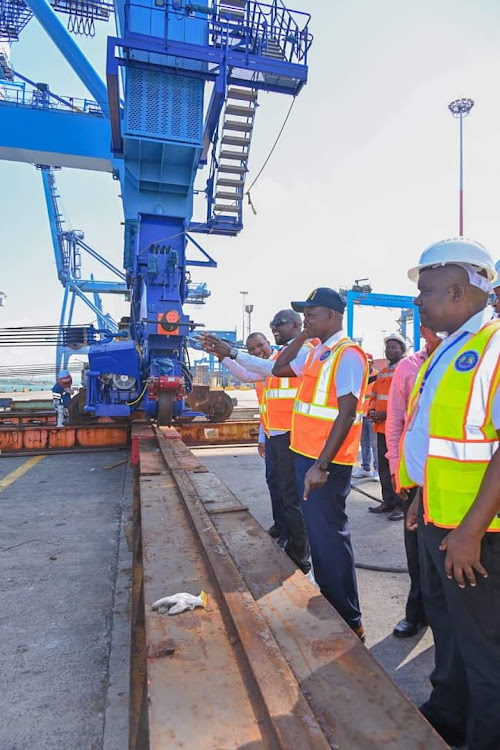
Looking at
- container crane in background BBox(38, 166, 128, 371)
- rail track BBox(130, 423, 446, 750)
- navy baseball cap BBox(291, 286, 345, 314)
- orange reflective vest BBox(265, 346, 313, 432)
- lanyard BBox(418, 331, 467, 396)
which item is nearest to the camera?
rail track BBox(130, 423, 446, 750)

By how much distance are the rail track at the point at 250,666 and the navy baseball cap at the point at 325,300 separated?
1432 mm

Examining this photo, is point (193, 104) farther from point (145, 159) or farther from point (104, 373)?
point (104, 373)

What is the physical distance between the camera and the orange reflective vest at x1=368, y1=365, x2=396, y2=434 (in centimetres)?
555

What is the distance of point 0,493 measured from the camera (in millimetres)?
5957

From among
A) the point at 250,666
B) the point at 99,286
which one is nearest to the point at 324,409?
the point at 250,666

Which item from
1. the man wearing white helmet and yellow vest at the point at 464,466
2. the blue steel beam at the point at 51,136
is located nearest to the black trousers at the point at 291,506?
the man wearing white helmet and yellow vest at the point at 464,466

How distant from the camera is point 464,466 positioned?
156cm

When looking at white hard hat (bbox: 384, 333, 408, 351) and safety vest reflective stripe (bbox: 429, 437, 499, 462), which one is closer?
safety vest reflective stripe (bbox: 429, 437, 499, 462)

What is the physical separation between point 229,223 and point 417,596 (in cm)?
822

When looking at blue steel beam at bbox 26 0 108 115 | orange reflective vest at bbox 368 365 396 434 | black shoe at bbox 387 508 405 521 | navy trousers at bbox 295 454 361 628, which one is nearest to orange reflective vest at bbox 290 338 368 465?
navy trousers at bbox 295 454 361 628

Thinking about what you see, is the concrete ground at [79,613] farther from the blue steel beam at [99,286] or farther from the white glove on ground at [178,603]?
the blue steel beam at [99,286]

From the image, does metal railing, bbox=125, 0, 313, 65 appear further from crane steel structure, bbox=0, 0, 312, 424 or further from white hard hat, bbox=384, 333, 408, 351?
white hard hat, bbox=384, 333, 408, 351

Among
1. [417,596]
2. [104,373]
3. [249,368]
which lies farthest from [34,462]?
[417,596]

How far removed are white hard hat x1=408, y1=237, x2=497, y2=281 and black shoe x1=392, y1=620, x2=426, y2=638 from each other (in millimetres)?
2120
